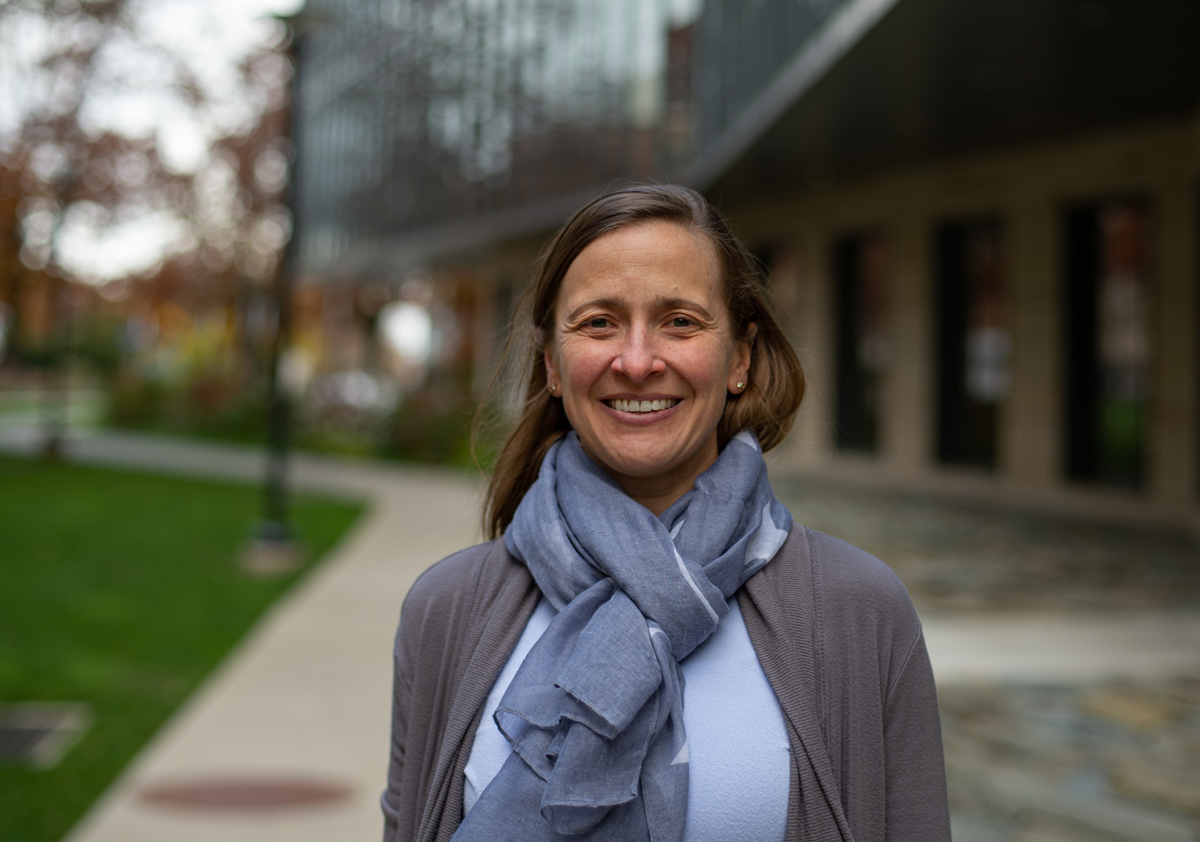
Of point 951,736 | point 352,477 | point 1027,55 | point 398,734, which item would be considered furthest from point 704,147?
point 398,734

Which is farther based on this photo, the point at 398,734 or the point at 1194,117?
the point at 1194,117

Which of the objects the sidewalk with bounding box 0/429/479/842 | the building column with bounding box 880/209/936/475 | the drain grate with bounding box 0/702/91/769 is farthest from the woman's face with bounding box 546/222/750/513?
the building column with bounding box 880/209/936/475

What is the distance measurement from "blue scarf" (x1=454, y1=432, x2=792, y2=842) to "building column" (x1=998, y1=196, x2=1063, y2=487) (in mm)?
13846

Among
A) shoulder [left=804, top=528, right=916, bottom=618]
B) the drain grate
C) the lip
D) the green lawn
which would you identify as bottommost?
the green lawn

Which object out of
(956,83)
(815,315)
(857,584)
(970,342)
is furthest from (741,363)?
(815,315)

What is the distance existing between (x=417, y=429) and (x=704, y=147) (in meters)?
9.28

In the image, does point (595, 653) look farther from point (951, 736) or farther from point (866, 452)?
point (866, 452)

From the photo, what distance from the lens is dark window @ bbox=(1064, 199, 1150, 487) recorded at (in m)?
13.7

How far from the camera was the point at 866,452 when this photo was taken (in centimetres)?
1819

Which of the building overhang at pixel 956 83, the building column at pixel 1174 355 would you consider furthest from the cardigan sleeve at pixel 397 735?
the building column at pixel 1174 355

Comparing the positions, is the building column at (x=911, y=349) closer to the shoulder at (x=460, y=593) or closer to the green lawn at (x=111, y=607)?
the green lawn at (x=111, y=607)

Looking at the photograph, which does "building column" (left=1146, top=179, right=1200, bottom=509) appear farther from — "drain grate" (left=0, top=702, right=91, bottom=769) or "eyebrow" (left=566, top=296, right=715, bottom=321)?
"eyebrow" (left=566, top=296, right=715, bottom=321)

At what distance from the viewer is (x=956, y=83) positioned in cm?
1146

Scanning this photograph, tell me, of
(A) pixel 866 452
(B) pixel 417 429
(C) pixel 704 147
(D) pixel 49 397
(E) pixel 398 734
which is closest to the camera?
(E) pixel 398 734
